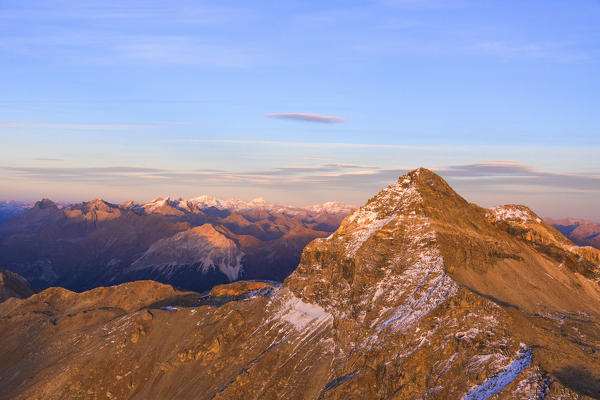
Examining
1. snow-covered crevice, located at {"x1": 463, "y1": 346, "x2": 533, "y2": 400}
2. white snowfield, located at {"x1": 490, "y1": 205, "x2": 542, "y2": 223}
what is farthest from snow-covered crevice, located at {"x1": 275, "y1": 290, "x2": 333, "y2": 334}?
white snowfield, located at {"x1": 490, "y1": 205, "x2": 542, "y2": 223}

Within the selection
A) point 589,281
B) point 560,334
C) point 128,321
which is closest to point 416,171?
point 589,281

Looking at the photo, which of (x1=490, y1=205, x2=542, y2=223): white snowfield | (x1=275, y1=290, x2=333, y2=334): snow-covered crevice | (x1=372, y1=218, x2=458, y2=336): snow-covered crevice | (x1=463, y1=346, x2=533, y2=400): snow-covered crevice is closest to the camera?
(x1=463, y1=346, x2=533, y2=400): snow-covered crevice

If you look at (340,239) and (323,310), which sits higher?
(340,239)

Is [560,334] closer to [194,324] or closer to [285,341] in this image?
[285,341]

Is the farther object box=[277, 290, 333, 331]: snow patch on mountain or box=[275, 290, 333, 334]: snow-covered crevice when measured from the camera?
box=[277, 290, 333, 331]: snow patch on mountain

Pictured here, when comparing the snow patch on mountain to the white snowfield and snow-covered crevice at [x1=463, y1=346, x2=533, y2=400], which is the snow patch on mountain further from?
the white snowfield
